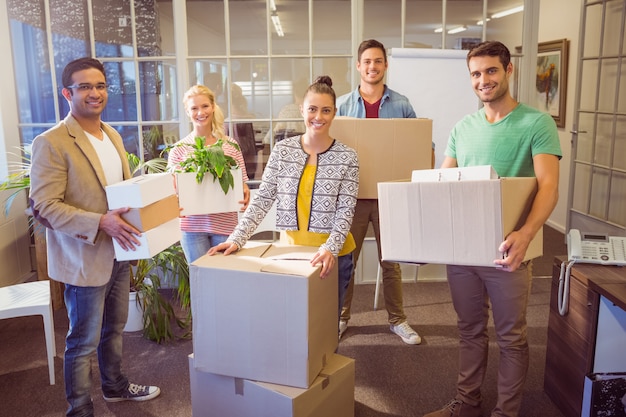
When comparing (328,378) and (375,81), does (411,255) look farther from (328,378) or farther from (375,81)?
(375,81)

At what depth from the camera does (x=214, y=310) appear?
185 centimetres

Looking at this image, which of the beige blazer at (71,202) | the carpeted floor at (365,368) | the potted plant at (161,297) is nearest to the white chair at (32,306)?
the carpeted floor at (365,368)

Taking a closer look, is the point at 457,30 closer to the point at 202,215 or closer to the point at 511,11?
the point at 511,11


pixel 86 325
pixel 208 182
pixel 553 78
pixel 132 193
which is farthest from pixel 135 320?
pixel 553 78

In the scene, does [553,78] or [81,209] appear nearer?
[81,209]

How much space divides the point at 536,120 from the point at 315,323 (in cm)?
105

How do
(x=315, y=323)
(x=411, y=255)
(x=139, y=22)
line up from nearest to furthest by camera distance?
(x=315, y=323) → (x=411, y=255) → (x=139, y=22)

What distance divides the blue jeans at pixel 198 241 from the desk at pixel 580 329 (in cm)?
156

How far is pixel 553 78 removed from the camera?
5.77 m

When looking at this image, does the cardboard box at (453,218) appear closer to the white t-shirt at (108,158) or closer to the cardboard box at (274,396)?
the cardboard box at (274,396)

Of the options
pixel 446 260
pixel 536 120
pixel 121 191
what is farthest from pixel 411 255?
pixel 121 191

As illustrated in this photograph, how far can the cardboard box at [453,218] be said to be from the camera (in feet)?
5.94

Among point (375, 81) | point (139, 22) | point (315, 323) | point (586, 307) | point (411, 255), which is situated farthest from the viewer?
point (139, 22)

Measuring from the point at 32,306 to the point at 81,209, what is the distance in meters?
0.91
